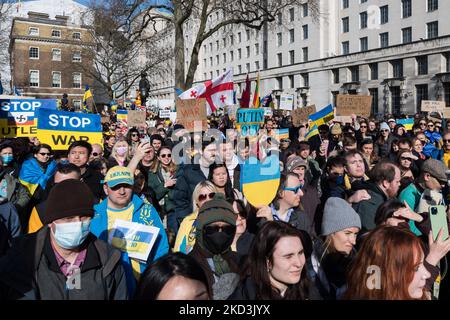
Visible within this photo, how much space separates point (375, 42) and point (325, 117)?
131ft

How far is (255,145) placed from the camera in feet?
21.5

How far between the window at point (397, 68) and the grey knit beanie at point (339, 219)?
4229 cm

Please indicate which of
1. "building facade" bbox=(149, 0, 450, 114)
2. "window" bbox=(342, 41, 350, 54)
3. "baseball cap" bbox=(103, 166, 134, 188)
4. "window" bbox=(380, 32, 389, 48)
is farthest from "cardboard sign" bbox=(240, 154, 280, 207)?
"window" bbox=(342, 41, 350, 54)

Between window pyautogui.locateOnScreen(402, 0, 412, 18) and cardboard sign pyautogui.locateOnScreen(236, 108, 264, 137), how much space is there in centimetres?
4113

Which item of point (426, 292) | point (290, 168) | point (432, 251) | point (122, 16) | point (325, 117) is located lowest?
point (426, 292)

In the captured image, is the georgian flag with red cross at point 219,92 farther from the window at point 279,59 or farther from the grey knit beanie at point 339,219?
the window at point 279,59

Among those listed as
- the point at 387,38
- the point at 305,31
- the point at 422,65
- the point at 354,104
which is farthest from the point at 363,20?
the point at 354,104

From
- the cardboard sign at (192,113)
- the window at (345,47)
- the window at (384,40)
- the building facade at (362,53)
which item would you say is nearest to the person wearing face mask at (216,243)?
the cardboard sign at (192,113)

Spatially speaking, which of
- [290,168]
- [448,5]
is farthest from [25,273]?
[448,5]

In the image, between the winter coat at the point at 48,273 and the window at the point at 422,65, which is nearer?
the winter coat at the point at 48,273

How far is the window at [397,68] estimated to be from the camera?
41906mm

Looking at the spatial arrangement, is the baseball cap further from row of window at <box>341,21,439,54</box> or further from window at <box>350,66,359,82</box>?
window at <box>350,66,359,82</box>

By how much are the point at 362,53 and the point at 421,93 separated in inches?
333

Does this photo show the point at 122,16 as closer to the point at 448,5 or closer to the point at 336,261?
the point at 336,261
